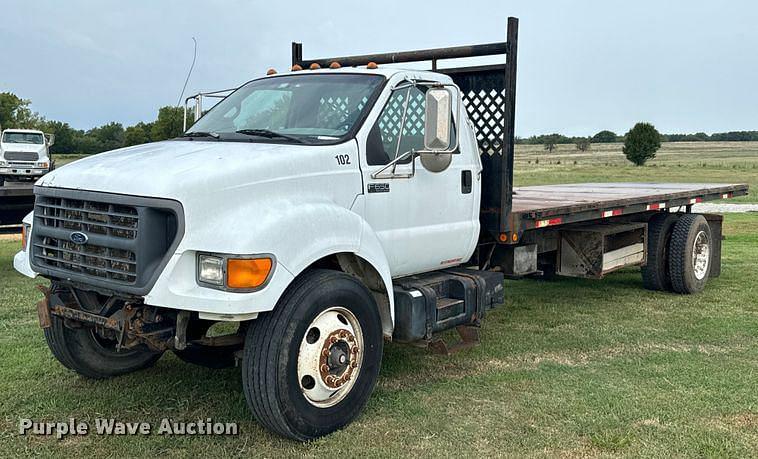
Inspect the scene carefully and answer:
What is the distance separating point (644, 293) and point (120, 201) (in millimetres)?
6844

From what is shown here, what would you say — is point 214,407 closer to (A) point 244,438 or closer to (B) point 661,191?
(A) point 244,438

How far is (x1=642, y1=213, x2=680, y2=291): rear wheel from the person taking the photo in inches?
350

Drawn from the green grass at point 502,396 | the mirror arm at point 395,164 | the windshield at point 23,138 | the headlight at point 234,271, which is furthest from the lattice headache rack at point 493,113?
the windshield at point 23,138

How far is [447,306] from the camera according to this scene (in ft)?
17.7

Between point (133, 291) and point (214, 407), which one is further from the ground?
point (133, 291)

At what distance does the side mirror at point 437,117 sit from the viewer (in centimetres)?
463

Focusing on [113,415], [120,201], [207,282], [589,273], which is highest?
[120,201]

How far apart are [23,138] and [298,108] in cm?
2502

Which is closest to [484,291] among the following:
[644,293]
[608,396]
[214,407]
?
[608,396]

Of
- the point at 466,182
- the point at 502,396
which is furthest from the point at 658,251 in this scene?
the point at 502,396

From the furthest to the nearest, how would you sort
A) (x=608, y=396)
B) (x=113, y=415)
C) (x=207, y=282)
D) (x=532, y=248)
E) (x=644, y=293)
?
1. (x=644, y=293)
2. (x=532, y=248)
3. (x=608, y=396)
4. (x=113, y=415)
5. (x=207, y=282)

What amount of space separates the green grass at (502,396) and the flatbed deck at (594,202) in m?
1.09

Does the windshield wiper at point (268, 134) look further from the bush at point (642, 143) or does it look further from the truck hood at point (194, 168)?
the bush at point (642, 143)

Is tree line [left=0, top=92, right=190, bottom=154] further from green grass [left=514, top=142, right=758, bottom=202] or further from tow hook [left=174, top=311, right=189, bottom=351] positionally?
tow hook [left=174, top=311, right=189, bottom=351]
